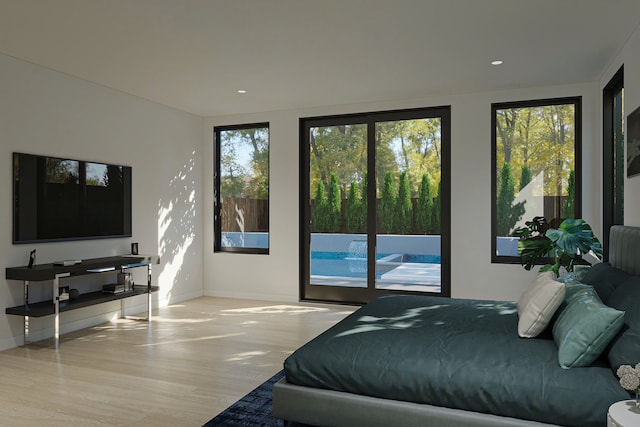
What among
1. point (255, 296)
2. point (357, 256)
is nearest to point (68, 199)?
point (255, 296)

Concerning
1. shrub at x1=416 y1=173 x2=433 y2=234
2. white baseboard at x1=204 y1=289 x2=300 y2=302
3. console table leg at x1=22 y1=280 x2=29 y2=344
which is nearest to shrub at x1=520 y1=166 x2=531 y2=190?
shrub at x1=416 y1=173 x2=433 y2=234

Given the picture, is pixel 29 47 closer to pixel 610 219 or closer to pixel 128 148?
pixel 128 148

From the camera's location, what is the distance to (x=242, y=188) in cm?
689

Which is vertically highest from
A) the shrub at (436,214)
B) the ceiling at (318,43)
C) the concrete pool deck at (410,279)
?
the ceiling at (318,43)

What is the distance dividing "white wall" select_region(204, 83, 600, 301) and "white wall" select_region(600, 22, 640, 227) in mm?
1183

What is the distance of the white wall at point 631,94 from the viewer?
3.63 meters

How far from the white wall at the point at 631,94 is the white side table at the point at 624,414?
230 centimetres

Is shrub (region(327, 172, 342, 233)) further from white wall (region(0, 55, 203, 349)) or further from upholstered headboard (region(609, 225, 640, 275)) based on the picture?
upholstered headboard (region(609, 225, 640, 275))

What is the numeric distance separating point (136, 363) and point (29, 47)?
2888 mm

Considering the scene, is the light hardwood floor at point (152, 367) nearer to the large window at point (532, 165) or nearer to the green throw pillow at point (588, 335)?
the green throw pillow at point (588, 335)

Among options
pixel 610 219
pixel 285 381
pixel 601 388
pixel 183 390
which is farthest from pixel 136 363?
pixel 610 219

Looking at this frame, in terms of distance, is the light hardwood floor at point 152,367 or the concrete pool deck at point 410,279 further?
the concrete pool deck at point 410,279

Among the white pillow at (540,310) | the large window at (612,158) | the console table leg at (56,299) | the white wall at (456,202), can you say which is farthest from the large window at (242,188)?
the white pillow at (540,310)

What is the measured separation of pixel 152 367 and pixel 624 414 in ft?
10.8
